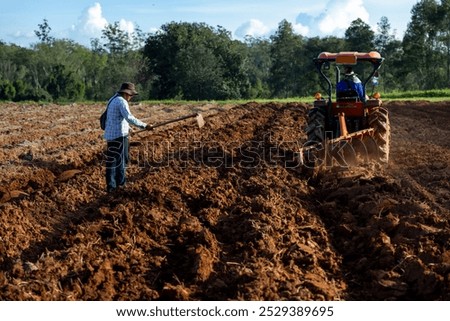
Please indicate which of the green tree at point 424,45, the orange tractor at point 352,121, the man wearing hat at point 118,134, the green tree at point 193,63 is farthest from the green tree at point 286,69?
the man wearing hat at point 118,134

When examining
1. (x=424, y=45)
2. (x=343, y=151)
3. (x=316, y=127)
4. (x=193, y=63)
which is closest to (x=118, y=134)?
(x=316, y=127)

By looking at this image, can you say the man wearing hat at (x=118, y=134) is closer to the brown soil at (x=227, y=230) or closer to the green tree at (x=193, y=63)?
the brown soil at (x=227, y=230)

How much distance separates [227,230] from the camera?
649cm

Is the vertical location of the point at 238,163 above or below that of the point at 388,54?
below

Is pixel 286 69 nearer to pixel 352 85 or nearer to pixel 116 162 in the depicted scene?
pixel 352 85

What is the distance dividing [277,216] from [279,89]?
2028 inches

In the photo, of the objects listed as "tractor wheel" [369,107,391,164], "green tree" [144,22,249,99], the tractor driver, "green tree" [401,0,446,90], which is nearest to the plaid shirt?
the tractor driver

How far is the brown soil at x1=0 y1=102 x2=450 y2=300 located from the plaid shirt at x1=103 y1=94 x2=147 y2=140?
2.78 feet

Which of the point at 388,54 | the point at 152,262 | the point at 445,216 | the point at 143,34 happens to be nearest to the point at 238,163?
the point at 445,216

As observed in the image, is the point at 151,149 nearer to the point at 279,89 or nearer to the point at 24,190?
the point at 24,190

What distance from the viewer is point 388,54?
52188 mm

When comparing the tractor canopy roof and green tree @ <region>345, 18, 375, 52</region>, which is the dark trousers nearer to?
the tractor canopy roof

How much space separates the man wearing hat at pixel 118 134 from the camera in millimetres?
8695

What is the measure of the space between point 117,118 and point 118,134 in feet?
0.77
